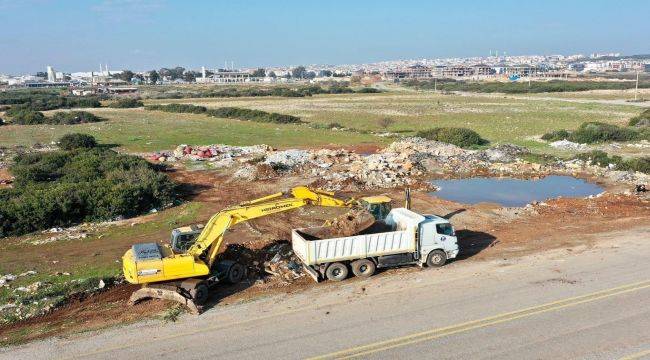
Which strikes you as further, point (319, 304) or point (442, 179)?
point (442, 179)

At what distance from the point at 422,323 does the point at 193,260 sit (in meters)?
6.13

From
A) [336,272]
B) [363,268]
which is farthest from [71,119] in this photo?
[363,268]

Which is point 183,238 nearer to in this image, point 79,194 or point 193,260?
point 193,260

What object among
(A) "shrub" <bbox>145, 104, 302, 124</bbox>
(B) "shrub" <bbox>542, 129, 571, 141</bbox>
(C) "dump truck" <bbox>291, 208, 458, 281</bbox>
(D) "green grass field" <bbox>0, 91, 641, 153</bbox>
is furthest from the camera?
(A) "shrub" <bbox>145, 104, 302, 124</bbox>

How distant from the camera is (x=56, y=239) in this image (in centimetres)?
2186

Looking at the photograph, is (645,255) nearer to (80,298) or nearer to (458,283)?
(458,283)

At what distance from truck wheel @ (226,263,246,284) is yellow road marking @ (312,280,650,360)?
210 inches

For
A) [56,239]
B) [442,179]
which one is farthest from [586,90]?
[56,239]

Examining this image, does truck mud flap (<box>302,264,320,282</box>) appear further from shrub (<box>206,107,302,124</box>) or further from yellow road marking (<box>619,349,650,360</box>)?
shrub (<box>206,107,302,124</box>)

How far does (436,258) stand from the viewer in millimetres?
17312

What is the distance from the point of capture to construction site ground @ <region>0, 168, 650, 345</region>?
1432 centimetres

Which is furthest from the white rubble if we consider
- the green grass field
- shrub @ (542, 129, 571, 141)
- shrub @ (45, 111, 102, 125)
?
shrub @ (45, 111, 102, 125)

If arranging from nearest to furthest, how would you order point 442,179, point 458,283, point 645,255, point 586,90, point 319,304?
point 319,304
point 458,283
point 645,255
point 442,179
point 586,90

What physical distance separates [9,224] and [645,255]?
79.5 feet
